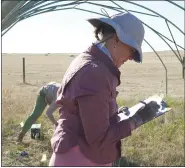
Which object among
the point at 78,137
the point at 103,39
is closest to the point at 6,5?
the point at 103,39

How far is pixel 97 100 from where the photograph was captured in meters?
1.83

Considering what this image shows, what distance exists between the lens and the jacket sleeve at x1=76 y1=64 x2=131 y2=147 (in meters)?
1.83

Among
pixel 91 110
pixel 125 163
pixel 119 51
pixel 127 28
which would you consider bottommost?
pixel 125 163

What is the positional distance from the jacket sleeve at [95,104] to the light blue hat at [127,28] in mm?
206

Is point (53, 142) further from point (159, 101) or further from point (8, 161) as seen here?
point (8, 161)

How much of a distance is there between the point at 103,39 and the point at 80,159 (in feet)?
1.93

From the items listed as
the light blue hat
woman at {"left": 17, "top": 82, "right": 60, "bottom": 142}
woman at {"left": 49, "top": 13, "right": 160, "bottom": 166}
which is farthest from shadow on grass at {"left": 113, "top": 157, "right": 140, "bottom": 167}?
the light blue hat

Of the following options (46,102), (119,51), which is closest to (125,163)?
(46,102)

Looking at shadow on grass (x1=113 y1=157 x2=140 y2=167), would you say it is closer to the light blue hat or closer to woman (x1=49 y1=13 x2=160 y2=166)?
woman (x1=49 y1=13 x2=160 y2=166)

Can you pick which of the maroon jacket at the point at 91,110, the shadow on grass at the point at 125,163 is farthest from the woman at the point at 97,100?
the shadow on grass at the point at 125,163

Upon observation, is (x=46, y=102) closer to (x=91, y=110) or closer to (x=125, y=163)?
(x=125, y=163)

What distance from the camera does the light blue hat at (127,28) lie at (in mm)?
1934

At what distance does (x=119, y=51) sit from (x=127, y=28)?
0.38ft

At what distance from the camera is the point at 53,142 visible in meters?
2.01
